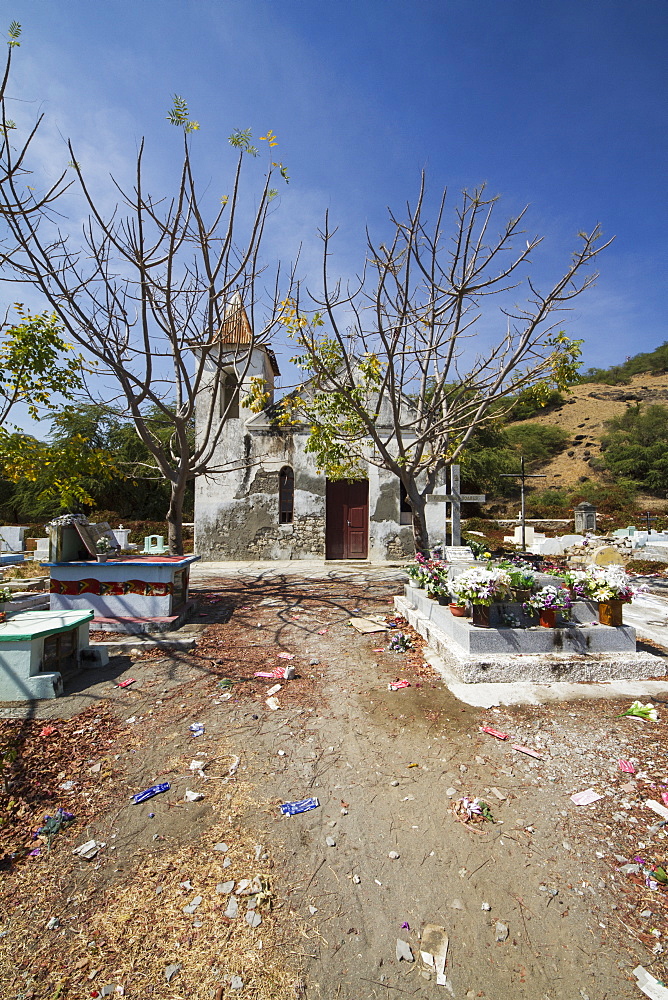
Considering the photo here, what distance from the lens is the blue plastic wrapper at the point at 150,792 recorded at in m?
3.26

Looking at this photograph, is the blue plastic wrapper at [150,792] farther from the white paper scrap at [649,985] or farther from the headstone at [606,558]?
the headstone at [606,558]

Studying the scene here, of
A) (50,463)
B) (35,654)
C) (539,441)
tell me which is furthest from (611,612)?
(539,441)

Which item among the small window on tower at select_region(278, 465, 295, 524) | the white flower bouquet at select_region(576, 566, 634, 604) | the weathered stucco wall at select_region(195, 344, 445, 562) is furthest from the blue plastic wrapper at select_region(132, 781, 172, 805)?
the small window on tower at select_region(278, 465, 295, 524)

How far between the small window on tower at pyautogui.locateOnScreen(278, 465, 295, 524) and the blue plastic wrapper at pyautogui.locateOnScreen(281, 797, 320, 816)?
12437 millimetres

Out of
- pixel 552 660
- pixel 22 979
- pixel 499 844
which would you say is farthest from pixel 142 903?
pixel 552 660

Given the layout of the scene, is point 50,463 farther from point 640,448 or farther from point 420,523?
point 640,448

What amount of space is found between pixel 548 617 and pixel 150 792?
4534 mm

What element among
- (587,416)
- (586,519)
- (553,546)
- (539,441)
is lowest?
(553,546)

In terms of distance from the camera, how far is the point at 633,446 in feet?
134

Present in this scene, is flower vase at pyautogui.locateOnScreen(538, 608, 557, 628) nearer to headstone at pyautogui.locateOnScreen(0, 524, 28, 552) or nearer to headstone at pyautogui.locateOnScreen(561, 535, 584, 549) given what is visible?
headstone at pyautogui.locateOnScreen(561, 535, 584, 549)

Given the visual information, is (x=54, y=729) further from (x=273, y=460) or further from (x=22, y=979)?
(x=273, y=460)

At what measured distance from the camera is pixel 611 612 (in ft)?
18.2

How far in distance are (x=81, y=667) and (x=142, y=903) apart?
371cm

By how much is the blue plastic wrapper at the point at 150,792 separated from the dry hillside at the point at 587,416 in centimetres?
4618
